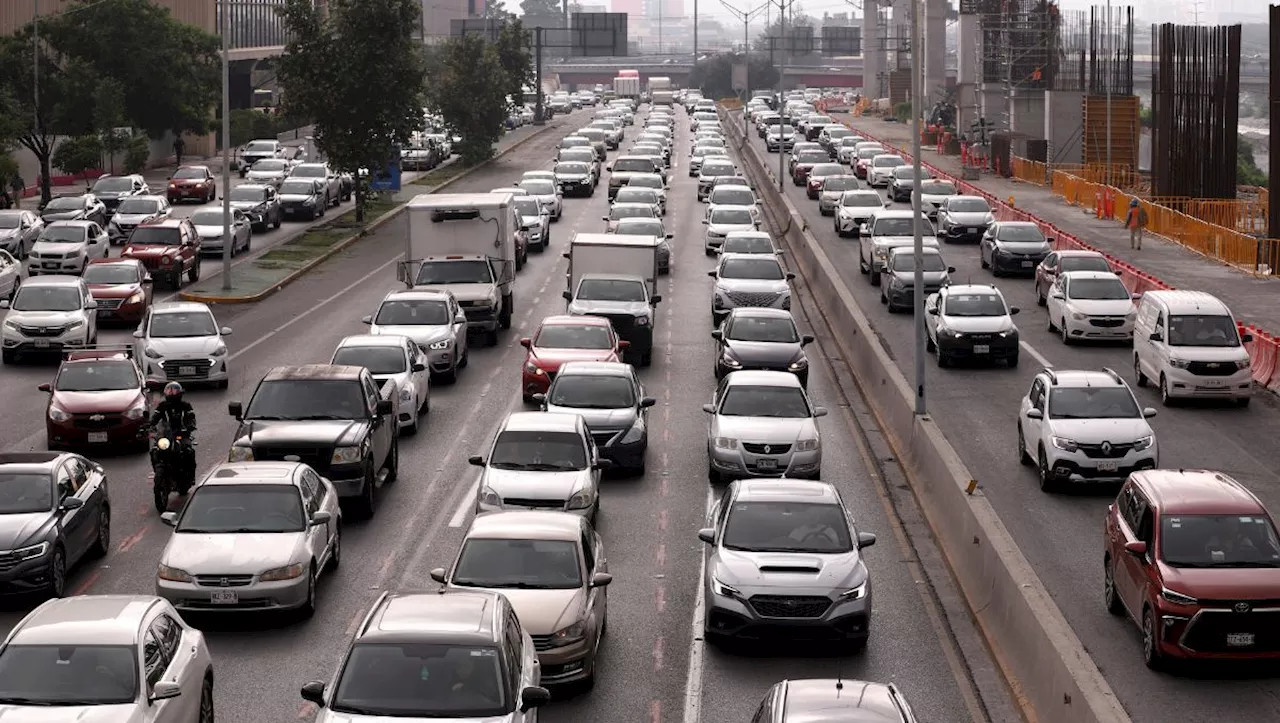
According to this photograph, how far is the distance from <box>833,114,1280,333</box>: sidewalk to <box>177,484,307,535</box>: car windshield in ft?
86.4

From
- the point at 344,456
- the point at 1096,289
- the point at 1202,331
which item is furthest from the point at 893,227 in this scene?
the point at 344,456

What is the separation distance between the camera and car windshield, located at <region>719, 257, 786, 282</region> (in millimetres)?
42344

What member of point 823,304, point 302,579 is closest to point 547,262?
point 823,304

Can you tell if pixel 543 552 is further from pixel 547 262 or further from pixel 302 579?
pixel 547 262

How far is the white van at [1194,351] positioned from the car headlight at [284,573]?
18.8 metres

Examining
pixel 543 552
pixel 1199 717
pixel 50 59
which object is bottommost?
pixel 1199 717

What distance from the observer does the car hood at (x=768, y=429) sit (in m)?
26.6

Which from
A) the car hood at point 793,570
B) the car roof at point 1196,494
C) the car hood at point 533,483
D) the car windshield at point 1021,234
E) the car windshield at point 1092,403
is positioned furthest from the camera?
the car windshield at point 1021,234

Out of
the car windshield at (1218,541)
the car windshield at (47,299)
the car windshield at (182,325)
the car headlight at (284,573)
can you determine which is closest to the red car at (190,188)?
the car windshield at (47,299)

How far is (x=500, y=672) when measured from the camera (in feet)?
46.1

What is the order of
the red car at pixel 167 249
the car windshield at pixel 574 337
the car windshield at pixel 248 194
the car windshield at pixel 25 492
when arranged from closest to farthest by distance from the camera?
1. the car windshield at pixel 25 492
2. the car windshield at pixel 574 337
3. the red car at pixel 167 249
4. the car windshield at pixel 248 194

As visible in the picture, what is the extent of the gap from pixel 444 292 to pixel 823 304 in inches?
511

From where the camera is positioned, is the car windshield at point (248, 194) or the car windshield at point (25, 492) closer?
the car windshield at point (25, 492)

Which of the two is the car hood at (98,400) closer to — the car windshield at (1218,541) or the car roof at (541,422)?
the car roof at (541,422)
